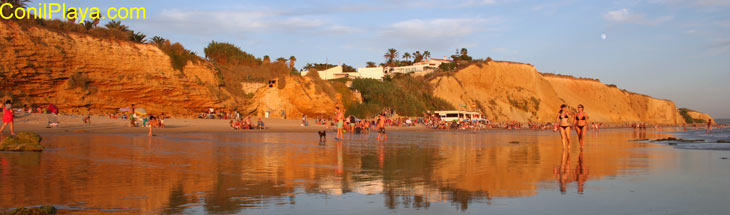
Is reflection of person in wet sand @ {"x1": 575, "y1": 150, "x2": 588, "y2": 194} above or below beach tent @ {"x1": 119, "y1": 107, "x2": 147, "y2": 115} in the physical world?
below

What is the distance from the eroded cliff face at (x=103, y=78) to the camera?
28.8m

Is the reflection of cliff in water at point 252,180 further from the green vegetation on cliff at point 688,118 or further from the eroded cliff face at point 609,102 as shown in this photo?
the green vegetation on cliff at point 688,118

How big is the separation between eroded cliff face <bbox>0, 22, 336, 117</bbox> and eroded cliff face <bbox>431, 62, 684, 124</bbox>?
31.8 metres

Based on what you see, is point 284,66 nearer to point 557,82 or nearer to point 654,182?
point 654,182

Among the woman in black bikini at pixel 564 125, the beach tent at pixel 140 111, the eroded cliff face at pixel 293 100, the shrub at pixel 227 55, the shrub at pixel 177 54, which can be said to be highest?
the shrub at pixel 227 55

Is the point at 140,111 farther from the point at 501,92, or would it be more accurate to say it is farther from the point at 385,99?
the point at 501,92

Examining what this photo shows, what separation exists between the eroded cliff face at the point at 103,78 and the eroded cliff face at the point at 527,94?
104 ft

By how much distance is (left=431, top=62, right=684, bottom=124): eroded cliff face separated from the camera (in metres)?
67.6

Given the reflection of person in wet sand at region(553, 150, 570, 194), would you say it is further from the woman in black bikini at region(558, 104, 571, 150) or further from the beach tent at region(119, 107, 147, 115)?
the beach tent at region(119, 107, 147, 115)

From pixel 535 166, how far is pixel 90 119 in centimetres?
2378

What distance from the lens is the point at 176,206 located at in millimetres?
5418

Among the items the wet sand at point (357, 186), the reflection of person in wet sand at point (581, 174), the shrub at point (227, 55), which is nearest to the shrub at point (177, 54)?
the shrub at point (227, 55)

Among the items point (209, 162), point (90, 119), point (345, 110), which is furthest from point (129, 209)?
point (345, 110)

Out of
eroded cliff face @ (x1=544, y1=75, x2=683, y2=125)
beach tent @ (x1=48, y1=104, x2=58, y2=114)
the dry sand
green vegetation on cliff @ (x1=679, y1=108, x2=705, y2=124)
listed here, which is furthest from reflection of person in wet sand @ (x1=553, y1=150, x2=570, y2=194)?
green vegetation on cliff @ (x1=679, y1=108, x2=705, y2=124)
